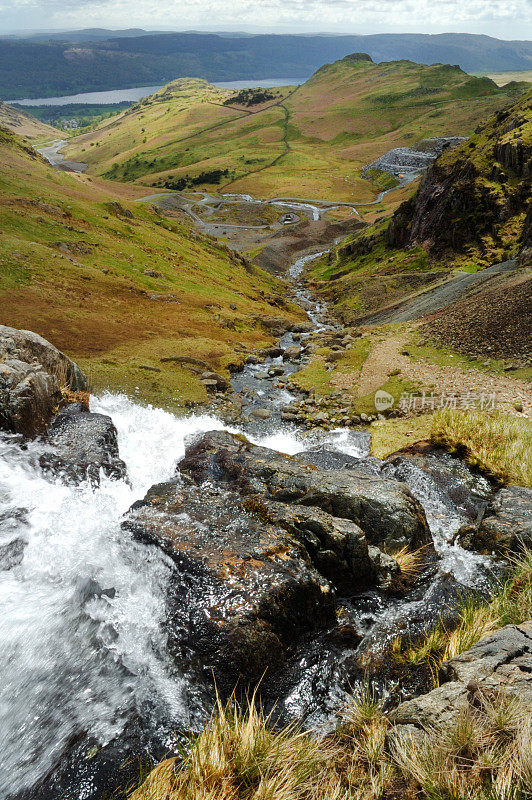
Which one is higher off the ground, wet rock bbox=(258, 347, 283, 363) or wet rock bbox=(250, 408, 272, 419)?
wet rock bbox=(250, 408, 272, 419)

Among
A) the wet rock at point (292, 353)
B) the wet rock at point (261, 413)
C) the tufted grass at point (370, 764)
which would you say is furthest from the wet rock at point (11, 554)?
the wet rock at point (292, 353)

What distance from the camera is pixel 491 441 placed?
58.7ft

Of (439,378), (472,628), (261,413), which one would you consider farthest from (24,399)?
(439,378)

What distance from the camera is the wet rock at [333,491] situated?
12.8 metres

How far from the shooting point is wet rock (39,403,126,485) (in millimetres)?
13727

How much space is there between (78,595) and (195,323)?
3562 centimetres

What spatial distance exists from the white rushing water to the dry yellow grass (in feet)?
46.2

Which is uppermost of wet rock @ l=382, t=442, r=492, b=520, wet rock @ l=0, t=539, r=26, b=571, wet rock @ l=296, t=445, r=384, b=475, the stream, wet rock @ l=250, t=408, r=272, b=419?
wet rock @ l=0, t=539, r=26, b=571

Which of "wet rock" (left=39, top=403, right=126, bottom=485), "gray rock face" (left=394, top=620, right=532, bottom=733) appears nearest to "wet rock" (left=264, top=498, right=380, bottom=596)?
"gray rock face" (left=394, top=620, right=532, bottom=733)

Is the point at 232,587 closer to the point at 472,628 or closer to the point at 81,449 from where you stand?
the point at 472,628

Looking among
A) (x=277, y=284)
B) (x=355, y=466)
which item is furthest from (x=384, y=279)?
(x=355, y=466)

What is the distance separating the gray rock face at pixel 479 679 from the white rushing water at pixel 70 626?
4137 mm

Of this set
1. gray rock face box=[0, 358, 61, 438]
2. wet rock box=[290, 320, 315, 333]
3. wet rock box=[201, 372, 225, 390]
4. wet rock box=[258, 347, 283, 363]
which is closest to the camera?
gray rock face box=[0, 358, 61, 438]

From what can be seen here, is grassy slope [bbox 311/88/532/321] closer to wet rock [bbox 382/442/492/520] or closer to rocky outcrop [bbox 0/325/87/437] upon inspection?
wet rock [bbox 382/442/492/520]
